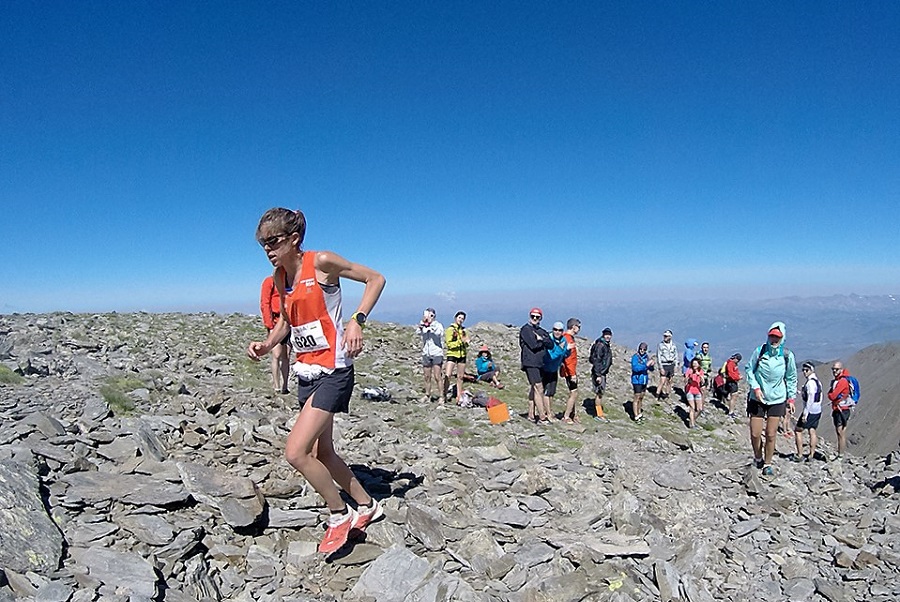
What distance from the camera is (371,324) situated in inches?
1169

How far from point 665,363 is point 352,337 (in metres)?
17.2

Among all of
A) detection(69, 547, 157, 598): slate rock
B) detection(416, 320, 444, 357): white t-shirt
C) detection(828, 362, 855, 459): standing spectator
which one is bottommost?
detection(828, 362, 855, 459): standing spectator

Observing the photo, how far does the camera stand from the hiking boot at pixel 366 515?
5283mm

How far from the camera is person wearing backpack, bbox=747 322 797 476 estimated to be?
10.3m

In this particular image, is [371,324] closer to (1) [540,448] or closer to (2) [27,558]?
(1) [540,448]

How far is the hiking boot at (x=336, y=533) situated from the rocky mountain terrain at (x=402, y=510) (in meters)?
0.17

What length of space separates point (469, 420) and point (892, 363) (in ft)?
152

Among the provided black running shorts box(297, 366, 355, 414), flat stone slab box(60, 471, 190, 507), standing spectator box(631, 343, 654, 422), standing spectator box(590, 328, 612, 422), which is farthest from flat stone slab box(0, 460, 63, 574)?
standing spectator box(631, 343, 654, 422)

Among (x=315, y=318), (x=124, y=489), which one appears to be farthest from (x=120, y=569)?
(x=315, y=318)

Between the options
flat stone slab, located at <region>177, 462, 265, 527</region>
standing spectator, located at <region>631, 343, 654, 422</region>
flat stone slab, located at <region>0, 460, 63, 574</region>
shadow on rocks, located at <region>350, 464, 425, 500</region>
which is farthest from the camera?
standing spectator, located at <region>631, 343, 654, 422</region>

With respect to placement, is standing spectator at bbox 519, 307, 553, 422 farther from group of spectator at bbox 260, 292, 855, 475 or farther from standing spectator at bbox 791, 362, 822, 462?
standing spectator at bbox 791, 362, 822, 462

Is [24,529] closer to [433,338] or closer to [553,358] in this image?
[433,338]

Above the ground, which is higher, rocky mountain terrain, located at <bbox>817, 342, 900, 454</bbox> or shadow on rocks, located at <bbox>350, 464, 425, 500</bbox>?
shadow on rocks, located at <bbox>350, 464, 425, 500</bbox>

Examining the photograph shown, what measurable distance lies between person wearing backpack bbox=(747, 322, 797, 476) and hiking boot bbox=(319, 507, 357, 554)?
8.53 meters
